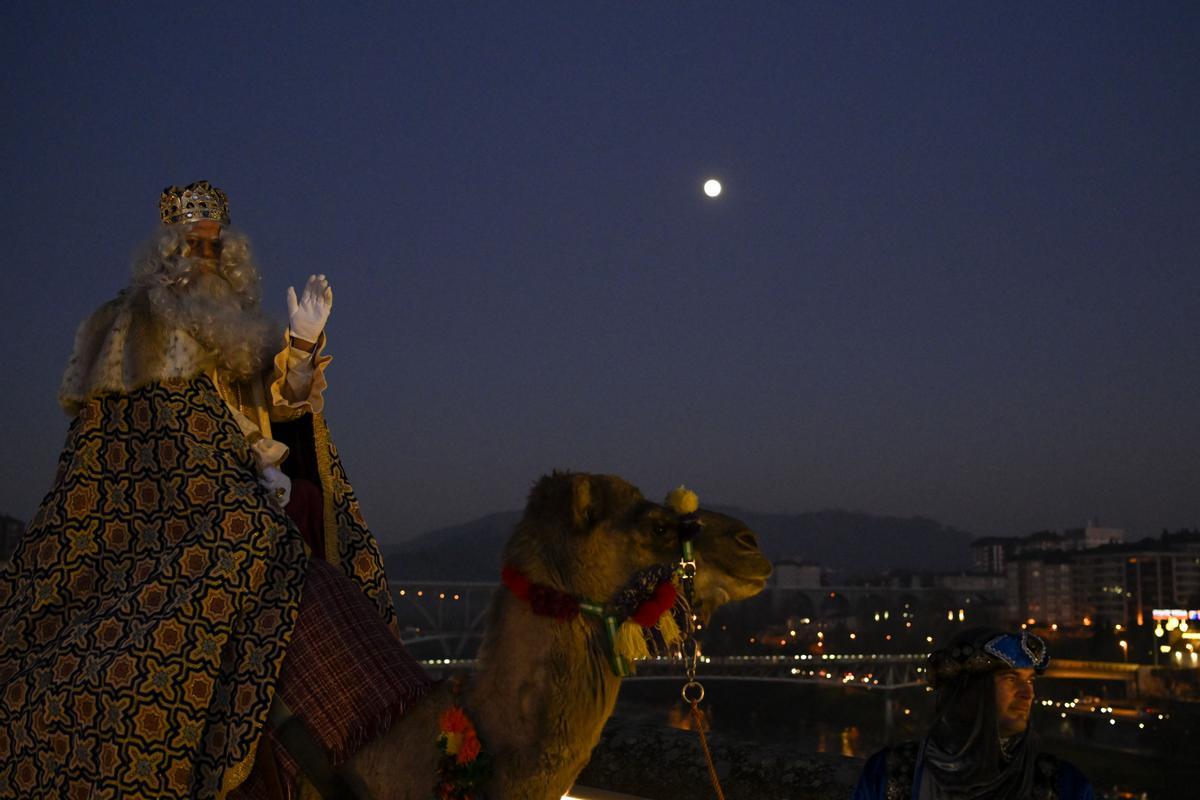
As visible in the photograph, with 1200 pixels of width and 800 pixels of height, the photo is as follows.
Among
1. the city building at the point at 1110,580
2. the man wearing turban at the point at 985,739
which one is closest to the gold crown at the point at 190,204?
the man wearing turban at the point at 985,739

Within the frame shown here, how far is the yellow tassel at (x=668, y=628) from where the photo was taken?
12.2 ft

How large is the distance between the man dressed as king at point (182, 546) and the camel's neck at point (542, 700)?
38 centimetres

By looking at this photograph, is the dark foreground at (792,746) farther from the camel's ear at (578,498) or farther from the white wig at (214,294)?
the white wig at (214,294)

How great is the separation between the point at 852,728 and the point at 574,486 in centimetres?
4380

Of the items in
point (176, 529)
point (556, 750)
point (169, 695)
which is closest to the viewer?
point (556, 750)

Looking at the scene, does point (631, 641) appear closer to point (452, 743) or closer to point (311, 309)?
point (452, 743)

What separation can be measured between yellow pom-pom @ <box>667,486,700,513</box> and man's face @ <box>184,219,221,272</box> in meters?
2.24

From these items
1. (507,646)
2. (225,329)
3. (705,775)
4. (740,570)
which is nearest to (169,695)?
(507,646)

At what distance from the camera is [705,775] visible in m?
9.59

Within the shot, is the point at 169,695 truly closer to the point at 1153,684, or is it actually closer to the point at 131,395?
the point at 131,395

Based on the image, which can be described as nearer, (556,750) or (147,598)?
(556,750)

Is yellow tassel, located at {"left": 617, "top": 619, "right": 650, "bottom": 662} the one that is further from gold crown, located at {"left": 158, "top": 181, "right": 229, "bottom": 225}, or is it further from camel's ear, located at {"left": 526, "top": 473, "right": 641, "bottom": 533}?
gold crown, located at {"left": 158, "top": 181, "right": 229, "bottom": 225}

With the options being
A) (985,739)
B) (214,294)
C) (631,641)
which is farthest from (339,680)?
(985,739)

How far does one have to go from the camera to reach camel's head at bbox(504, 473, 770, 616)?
3.76 metres
